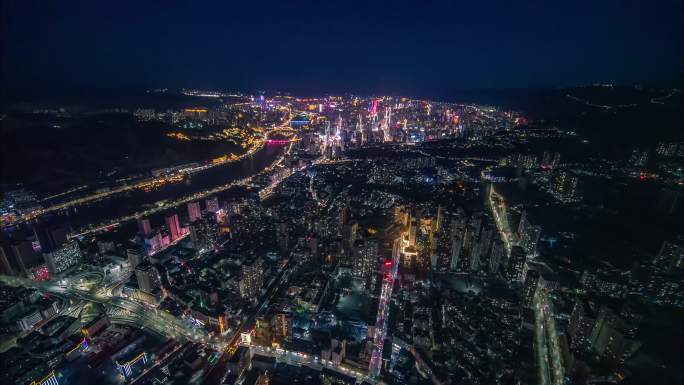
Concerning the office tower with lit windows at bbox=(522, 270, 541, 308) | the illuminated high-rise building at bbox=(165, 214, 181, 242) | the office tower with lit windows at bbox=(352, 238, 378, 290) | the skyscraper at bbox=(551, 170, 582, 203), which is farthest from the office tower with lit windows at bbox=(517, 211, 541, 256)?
the illuminated high-rise building at bbox=(165, 214, 181, 242)

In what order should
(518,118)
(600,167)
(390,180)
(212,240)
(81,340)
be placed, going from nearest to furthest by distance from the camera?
(81,340) → (212,240) → (600,167) → (390,180) → (518,118)

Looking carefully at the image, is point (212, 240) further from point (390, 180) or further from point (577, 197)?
point (577, 197)

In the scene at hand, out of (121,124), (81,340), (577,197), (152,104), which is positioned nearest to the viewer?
(81,340)

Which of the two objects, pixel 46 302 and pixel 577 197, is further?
pixel 577 197

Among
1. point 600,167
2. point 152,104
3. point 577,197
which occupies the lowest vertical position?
point 577,197

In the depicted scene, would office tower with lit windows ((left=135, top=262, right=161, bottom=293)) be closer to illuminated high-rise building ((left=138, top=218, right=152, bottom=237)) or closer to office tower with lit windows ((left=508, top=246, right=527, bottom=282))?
illuminated high-rise building ((left=138, top=218, right=152, bottom=237))

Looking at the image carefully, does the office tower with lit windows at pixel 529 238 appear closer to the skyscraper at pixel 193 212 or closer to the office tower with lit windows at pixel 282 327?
the office tower with lit windows at pixel 282 327

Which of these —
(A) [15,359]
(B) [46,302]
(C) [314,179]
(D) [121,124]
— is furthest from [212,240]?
(D) [121,124]
